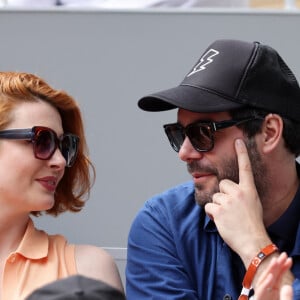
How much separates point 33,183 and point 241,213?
2.51 feet

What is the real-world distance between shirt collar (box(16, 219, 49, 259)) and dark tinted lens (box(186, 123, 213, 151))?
2.30 ft

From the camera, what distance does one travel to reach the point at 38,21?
4.42 m

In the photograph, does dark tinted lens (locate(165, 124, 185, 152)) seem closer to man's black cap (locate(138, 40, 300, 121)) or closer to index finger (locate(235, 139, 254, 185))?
man's black cap (locate(138, 40, 300, 121))

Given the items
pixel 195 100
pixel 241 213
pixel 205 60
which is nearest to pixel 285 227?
pixel 241 213

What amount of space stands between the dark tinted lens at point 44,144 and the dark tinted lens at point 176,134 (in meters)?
0.43

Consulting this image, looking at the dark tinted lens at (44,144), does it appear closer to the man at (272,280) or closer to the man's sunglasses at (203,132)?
the man's sunglasses at (203,132)

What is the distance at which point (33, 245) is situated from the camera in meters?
3.54

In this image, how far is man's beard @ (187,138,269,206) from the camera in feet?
10.9

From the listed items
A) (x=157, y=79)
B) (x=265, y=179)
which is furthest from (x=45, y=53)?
(x=265, y=179)

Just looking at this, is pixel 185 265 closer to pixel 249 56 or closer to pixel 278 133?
pixel 278 133

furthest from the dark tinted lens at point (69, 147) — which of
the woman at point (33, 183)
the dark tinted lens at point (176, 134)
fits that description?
the dark tinted lens at point (176, 134)

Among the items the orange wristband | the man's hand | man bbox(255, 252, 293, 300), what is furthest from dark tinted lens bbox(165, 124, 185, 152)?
man bbox(255, 252, 293, 300)

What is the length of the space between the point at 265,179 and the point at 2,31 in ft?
5.38

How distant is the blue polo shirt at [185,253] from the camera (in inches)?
131
